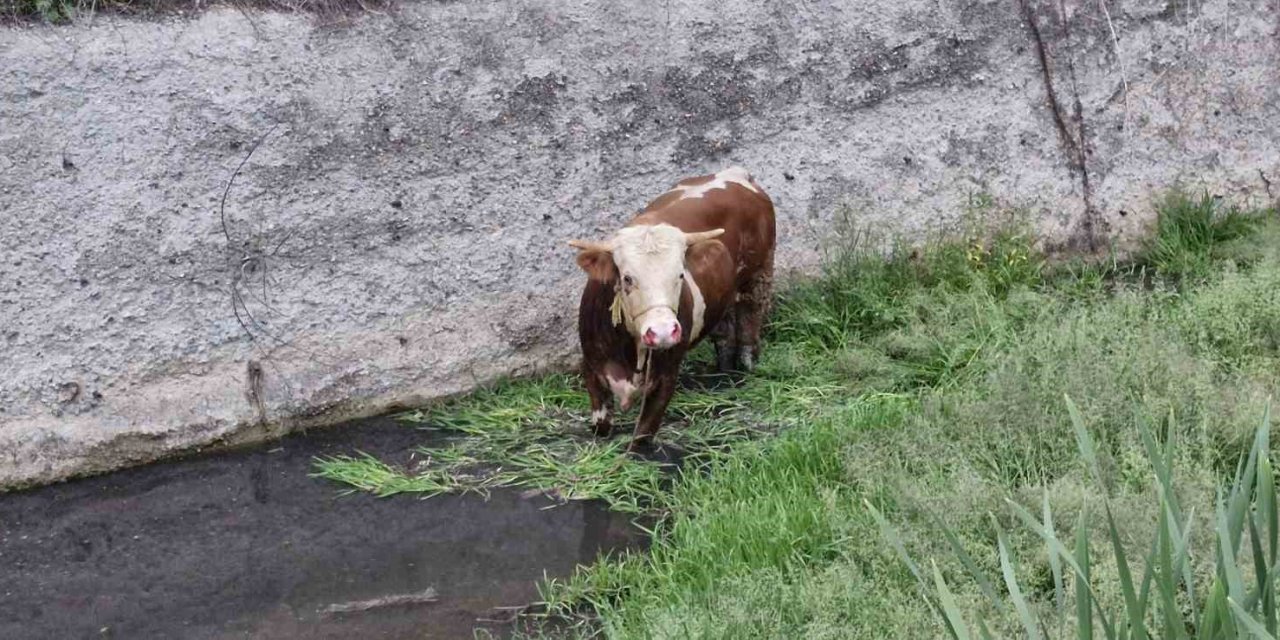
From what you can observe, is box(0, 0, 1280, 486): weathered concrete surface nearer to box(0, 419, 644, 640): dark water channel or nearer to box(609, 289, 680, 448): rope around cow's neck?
box(0, 419, 644, 640): dark water channel

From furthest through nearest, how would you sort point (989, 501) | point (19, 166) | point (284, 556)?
point (19, 166), point (284, 556), point (989, 501)

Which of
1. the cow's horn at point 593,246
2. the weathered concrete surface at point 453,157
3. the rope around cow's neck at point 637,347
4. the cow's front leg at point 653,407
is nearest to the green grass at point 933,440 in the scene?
the cow's front leg at point 653,407

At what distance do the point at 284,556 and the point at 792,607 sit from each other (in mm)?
1979

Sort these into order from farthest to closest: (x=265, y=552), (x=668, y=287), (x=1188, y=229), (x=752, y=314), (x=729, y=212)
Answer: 1. (x=1188, y=229)
2. (x=752, y=314)
3. (x=729, y=212)
4. (x=668, y=287)
5. (x=265, y=552)

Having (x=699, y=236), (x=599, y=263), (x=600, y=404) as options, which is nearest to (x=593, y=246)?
(x=599, y=263)

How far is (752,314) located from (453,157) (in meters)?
1.49

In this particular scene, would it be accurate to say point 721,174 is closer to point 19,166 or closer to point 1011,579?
point 19,166

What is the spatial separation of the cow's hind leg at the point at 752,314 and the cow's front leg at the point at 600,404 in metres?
0.84

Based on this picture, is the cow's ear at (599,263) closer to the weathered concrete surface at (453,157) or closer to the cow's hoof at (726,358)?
the weathered concrete surface at (453,157)

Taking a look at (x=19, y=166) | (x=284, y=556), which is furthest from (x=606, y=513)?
→ (x=19, y=166)

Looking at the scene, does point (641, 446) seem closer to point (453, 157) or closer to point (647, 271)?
point (647, 271)

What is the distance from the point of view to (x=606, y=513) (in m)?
5.30

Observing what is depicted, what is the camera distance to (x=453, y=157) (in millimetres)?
6250

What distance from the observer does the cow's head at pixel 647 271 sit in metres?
5.45
